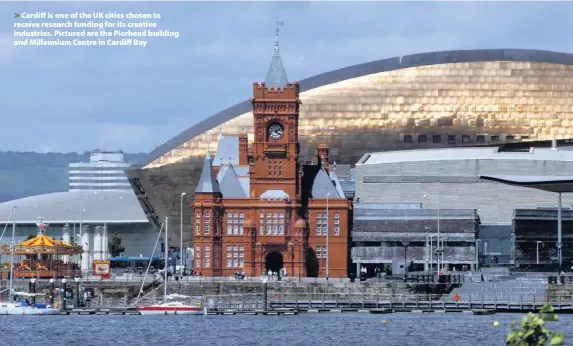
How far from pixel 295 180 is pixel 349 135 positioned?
103 feet

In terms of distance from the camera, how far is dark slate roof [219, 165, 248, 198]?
5251 inches

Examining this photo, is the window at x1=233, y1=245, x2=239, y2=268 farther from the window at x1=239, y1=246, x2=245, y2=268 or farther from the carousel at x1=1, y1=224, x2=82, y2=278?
the carousel at x1=1, y1=224, x2=82, y2=278

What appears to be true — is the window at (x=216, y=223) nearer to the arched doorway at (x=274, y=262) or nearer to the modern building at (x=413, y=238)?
the arched doorway at (x=274, y=262)

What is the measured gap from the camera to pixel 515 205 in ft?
477

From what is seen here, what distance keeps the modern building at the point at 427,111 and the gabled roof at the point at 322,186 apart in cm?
2384

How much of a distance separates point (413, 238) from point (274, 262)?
1279 cm

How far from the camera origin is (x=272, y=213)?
→ 131625 mm

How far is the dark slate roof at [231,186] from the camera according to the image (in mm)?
133375

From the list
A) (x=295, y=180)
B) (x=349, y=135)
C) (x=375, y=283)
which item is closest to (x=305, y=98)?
(x=349, y=135)

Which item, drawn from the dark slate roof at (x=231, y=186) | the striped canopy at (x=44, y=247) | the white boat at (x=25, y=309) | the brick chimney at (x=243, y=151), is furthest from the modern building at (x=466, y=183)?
the white boat at (x=25, y=309)

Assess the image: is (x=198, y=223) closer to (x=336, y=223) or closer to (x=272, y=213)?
(x=272, y=213)

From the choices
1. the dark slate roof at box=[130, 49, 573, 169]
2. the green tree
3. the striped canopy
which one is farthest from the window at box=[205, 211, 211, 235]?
the green tree

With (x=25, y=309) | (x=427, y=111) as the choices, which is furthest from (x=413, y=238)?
(x=25, y=309)

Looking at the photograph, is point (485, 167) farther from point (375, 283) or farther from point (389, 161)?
point (375, 283)
